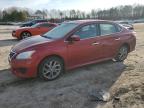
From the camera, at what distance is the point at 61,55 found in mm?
6277

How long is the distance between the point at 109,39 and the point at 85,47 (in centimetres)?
114

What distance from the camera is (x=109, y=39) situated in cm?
750

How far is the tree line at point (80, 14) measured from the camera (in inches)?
2785

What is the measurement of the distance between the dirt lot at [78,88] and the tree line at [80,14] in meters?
59.6

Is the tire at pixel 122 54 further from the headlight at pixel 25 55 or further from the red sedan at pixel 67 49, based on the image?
the headlight at pixel 25 55

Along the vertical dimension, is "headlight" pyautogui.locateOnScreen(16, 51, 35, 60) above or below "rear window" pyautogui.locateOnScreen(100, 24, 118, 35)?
below

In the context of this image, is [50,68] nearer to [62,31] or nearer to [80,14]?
[62,31]

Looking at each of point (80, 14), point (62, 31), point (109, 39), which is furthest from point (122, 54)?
point (80, 14)

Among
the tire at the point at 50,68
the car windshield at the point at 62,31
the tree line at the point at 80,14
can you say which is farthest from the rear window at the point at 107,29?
the tree line at the point at 80,14

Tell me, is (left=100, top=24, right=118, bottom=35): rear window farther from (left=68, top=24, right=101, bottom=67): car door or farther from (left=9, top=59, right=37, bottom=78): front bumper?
(left=9, top=59, right=37, bottom=78): front bumper

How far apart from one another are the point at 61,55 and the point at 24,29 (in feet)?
35.8

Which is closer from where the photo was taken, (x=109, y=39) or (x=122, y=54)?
(x=109, y=39)

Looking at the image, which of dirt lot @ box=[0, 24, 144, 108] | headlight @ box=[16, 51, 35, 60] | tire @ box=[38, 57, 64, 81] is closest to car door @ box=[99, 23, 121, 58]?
dirt lot @ box=[0, 24, 144, 108]

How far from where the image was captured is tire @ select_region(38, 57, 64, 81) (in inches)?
238
